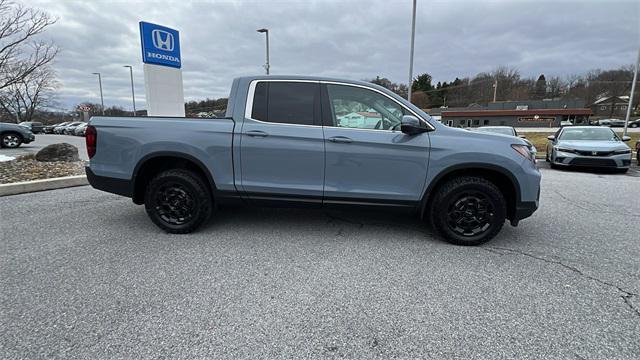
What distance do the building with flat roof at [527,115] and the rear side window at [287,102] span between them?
50.7m

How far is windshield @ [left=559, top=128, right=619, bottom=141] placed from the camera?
9938mm

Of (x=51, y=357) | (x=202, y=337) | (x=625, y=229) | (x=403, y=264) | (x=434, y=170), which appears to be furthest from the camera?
(x=625, y=229)

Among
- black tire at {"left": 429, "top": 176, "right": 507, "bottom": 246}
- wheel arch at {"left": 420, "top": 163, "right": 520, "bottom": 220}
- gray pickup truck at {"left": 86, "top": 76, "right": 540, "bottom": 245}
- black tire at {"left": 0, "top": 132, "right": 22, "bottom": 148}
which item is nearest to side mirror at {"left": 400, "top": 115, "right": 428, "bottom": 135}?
gray pickup truck at {"left": 86, "top": 76, "right": 540, "bottom": 245}

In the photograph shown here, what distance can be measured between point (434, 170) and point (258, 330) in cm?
241

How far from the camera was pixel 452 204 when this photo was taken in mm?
3656

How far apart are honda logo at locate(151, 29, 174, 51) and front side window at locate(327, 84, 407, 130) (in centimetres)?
594

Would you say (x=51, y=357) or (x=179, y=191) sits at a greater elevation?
(x=179, y=191)

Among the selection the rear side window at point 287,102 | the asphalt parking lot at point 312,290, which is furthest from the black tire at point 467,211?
the rear side window at point 287,102

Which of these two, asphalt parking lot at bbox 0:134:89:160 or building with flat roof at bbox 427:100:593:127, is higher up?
building with flat roof at bbox 427:100:593:127

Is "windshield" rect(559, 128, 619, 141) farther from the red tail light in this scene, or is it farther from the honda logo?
the red tail light

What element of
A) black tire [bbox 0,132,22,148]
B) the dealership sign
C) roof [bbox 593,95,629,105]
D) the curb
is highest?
roof [bbox 593,95,629,105]

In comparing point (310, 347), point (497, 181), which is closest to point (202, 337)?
point (310, 347)

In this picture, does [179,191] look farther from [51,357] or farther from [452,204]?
[452,204]

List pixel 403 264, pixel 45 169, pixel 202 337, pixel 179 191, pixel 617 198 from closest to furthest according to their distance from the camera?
pixel 202 337
pixel 403 264
pixel 179 191
pixel 617 198
pixel 45 169
